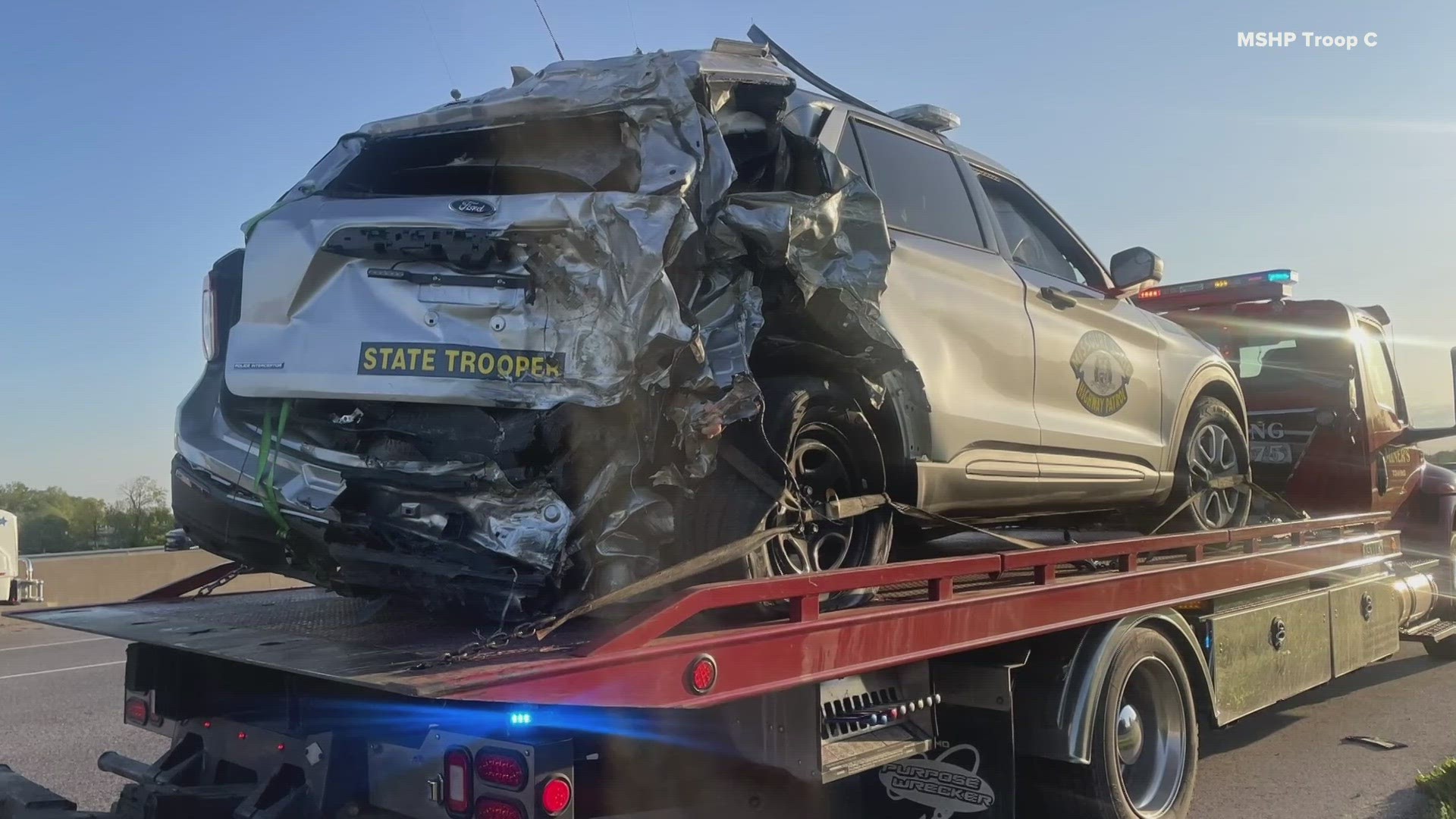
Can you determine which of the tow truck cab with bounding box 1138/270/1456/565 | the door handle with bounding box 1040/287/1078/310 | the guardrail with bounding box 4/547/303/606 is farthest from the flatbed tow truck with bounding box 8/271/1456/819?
the guardrail with bounding box 4/547/303/606

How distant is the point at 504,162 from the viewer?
11.0 feet

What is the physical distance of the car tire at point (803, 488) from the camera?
10.5 feet

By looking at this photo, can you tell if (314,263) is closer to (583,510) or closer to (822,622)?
(583,510)

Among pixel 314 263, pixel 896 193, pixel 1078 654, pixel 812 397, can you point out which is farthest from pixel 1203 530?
pixel 314 263

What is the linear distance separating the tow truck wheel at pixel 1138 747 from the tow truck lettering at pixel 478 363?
8.12 feet

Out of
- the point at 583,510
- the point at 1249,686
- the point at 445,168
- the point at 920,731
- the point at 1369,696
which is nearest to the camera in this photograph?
the point at 583,510

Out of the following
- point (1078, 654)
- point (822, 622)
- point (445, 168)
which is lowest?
point (1078, 654)

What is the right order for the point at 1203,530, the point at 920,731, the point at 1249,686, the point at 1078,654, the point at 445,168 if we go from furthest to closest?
the point at 1203,530 < the point at 1249,686 < the point at 1078,654 < the point at 920,731 < the point at 445,168

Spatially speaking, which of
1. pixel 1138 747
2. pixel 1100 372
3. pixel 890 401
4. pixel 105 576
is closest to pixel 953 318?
pixel 890 401

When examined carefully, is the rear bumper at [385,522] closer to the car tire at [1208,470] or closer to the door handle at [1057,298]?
the door handle at [1057,298]

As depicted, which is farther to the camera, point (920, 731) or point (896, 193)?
point (896, 193)

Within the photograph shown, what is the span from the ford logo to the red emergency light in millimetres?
6658

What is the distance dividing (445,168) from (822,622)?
177 centimetres

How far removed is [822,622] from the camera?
306 centimetres
